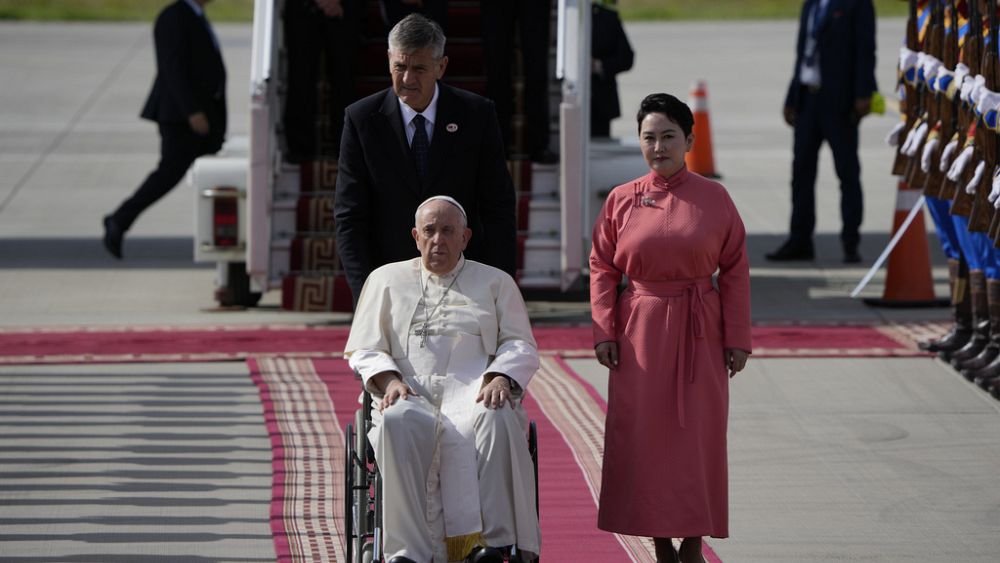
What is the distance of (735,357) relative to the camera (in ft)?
18.1

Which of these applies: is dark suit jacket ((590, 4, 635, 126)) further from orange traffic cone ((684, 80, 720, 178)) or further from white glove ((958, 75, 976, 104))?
white glove ((958, 75, 976, 104))

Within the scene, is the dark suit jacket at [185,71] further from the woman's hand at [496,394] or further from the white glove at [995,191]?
the woman's hand at [496,394]

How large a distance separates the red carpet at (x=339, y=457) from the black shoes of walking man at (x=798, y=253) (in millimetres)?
3438

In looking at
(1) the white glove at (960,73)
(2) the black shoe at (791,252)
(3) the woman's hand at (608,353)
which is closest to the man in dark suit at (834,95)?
(2) the black shoe at (791,252)

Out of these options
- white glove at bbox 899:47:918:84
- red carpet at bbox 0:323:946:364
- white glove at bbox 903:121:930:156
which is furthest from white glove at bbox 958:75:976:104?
red carpet at bbox 0:323:946:364

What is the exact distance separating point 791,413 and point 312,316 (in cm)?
340

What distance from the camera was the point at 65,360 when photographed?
350 inches

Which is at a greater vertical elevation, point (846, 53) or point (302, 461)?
point (846, 53)

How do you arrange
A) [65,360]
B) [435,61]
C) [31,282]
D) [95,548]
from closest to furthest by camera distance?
[435,61] < [95,548] < [65,360] < [31,282]

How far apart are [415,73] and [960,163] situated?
3.37m

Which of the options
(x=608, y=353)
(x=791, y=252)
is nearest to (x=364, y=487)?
(x=608, y=353)

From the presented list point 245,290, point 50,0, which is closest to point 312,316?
point 245,290

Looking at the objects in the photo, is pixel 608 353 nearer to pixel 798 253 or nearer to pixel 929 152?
pixel 929 152

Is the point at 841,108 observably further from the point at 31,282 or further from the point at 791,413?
the point at 31,282
